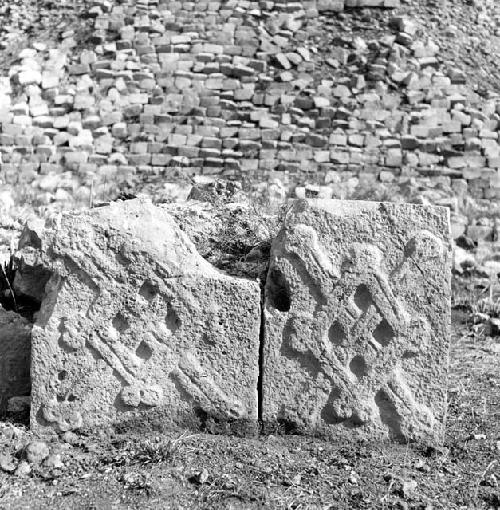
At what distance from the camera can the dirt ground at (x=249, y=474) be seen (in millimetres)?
3020

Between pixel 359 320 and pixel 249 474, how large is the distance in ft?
2.72

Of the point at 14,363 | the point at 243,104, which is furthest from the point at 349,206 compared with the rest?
the point at 243,104

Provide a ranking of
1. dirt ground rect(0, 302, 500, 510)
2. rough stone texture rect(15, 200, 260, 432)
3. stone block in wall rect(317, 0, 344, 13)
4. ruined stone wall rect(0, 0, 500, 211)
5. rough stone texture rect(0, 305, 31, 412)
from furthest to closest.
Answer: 1. stone block in wall rect(317, 0, 344, 13)
2. ruined stone wall rect(0, 0, 500, 211)
3. rough stone texture rect(0, 305, 31, 412)
4. rough stone texture rect(15, 200, 260, 432)
5. dirt ground rect(0, 302, 500, 510)

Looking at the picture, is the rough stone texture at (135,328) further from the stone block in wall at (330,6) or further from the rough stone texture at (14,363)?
the stone block in wall at (330,6)

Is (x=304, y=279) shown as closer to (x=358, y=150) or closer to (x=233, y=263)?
(x=233, y=263)

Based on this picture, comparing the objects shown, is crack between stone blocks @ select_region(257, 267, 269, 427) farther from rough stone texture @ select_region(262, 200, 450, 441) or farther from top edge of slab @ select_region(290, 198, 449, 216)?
top edge of slab @ select_region(290, 198, 449, 216)

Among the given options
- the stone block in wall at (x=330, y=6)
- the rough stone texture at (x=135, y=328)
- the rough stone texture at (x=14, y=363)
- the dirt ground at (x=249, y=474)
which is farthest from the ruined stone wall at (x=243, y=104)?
the dirt ground at (x=249, y=474)

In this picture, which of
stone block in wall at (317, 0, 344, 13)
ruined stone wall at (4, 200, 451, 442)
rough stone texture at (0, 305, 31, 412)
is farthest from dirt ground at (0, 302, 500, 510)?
stone block in wall at (317, 0, 344, 13)

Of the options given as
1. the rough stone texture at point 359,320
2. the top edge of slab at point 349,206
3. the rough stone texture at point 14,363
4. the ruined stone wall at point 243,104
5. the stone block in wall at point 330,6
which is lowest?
the ruined stone wall at point 243,104

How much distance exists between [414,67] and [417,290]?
377 inches

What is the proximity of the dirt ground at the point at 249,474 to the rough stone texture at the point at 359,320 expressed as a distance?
5.6 inches

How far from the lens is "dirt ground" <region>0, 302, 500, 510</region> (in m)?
3.02

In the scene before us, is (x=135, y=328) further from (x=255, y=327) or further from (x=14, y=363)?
(x=14, y=363)

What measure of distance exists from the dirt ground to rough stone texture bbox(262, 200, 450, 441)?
0.47 ft
